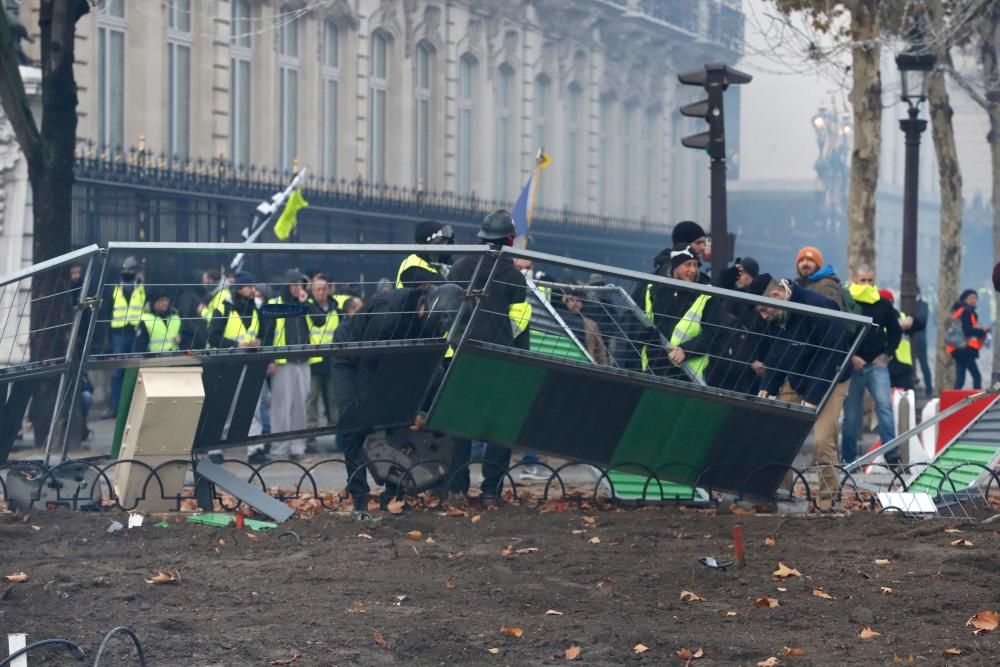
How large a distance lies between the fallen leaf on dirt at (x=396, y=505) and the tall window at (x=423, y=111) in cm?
2689

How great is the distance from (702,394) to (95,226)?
14.1 m

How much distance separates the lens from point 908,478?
11.7 metres

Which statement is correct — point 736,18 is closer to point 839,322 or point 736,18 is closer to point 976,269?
point 976,269

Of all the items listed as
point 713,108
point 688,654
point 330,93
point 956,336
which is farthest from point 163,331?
point 330,93

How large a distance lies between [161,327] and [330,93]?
24714 millimetres

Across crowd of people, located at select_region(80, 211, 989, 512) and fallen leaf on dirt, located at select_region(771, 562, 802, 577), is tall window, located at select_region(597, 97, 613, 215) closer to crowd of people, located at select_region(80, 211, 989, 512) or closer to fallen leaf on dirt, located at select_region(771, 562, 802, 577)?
crowd of people, located at select_region(80, 211, 989, 512)

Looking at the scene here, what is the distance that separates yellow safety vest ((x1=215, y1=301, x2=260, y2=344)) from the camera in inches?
393

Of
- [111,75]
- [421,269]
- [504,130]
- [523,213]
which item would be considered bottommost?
[421,269]

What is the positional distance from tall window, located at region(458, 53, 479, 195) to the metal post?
66.7 ft

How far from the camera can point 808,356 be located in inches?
404

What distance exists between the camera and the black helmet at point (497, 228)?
→ 1101 centimetres

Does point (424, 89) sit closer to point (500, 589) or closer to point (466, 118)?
point (466, 118)

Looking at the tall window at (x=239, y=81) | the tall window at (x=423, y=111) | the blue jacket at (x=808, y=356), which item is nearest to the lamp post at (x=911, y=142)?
the blue jacket at (x=808, y=356)

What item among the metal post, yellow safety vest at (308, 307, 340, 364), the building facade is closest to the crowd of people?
yellow safety vest at (308, 307, 340, 364)
